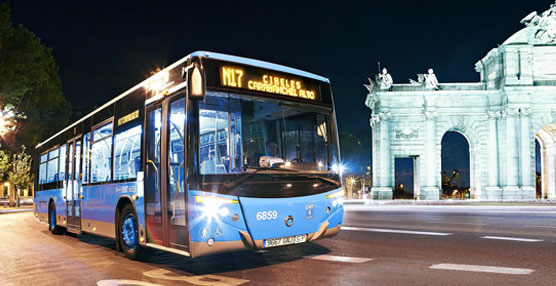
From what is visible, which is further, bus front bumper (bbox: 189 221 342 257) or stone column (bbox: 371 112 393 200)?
stone column (bbox: 371 112 393 200)

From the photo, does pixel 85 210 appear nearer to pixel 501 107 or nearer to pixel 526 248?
pixel 526 248

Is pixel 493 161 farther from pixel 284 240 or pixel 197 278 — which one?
pixel 197 278

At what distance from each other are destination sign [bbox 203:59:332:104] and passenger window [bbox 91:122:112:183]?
3770mm

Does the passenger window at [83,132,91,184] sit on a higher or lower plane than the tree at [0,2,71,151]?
lower

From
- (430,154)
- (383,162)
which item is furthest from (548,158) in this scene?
(383,162)

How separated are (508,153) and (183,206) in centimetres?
3855

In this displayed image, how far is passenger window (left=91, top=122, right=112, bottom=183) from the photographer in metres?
9.65

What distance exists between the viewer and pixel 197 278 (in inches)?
269

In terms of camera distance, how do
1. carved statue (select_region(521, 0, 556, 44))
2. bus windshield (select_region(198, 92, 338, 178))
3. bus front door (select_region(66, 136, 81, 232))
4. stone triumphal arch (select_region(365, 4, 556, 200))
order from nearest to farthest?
bus windshield (select_region(198, 92, 338, 178)) → bus front door (select_region(66, 136, 81, 232)) → carved statue (select_region(521, 0, 556, 44)) → stone triumphal arch (select_region(365, 4, 556, 200))

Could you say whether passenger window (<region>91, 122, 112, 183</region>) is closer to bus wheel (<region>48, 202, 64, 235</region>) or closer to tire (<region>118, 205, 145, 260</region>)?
tire (<region>118, 205, 145, 260</region>)

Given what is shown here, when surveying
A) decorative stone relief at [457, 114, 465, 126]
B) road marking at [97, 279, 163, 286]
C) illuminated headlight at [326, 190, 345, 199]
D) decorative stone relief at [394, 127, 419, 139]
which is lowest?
road marking at [97, 279, 163, 286]

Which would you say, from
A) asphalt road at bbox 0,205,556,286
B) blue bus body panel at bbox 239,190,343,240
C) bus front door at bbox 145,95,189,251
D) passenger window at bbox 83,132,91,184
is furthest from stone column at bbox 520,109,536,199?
bus front door at bbox 145,95,189,251

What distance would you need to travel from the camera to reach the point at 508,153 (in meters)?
39.5

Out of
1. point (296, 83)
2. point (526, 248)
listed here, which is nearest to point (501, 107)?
point (526, 248)
